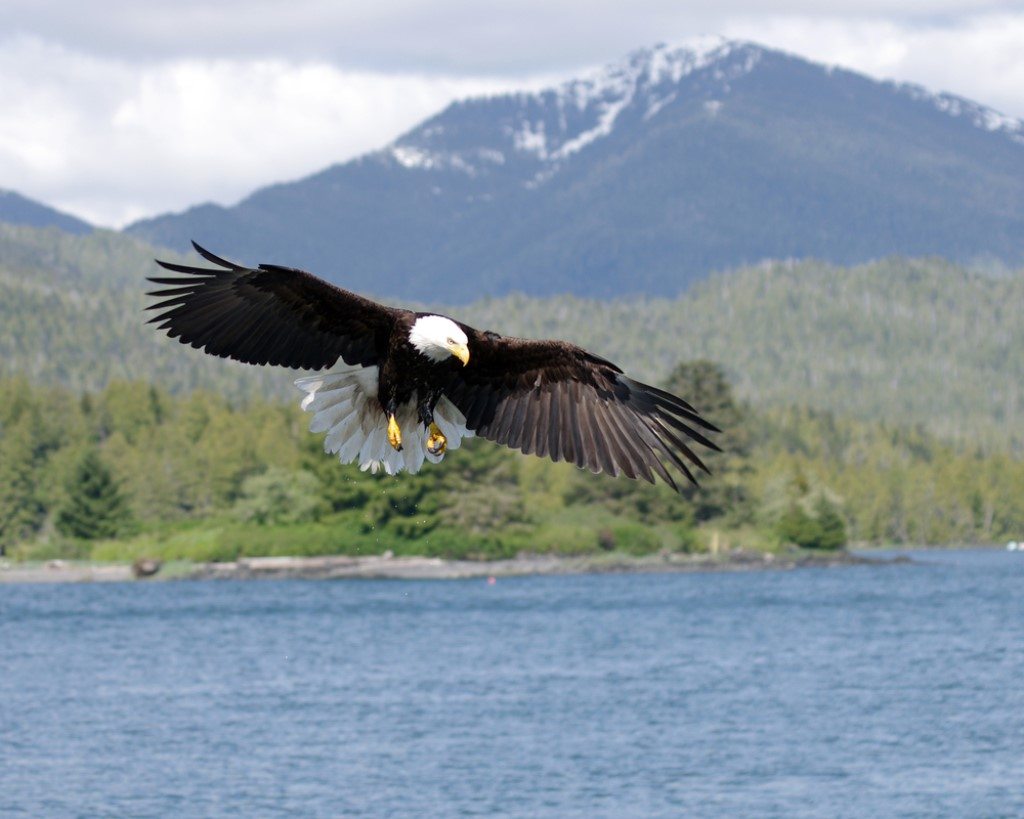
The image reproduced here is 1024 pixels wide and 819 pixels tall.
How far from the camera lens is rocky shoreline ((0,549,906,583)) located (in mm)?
90062

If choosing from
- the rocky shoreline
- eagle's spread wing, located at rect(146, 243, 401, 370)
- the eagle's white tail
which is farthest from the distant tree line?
eagle's spread wing, located at rect(146, 243, 401, 370)

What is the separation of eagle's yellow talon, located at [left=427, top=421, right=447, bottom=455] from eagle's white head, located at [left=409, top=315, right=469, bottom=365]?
651 mm

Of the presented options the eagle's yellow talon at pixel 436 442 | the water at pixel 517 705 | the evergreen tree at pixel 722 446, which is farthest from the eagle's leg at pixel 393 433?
the evergreen tree at pixel 722 446

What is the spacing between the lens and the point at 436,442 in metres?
12.4

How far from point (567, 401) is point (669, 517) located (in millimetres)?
84818

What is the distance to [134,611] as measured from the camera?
7469 cm

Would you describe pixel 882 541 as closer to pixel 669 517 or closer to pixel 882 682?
pixel 669 517

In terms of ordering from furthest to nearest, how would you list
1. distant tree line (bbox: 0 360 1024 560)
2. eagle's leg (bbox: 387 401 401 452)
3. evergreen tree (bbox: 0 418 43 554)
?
evergreen tree (bbox: 0 418 43 554)
distant tree line (bbox: 0 360 1024 560)
eagle's leg (bbox: 387 401 401 452)

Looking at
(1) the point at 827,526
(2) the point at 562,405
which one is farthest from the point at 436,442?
(1) the point at 827,526

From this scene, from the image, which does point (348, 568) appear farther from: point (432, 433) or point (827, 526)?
point (432, 433)

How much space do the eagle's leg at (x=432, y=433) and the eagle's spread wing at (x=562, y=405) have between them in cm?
51

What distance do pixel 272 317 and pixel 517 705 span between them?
32.9 meters

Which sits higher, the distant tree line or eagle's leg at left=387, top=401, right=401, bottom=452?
the distant tree line

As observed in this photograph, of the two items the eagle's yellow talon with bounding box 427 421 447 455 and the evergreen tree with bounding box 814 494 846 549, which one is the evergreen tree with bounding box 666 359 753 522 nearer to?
the evergreen tree with bounding box 814 494 846 549
